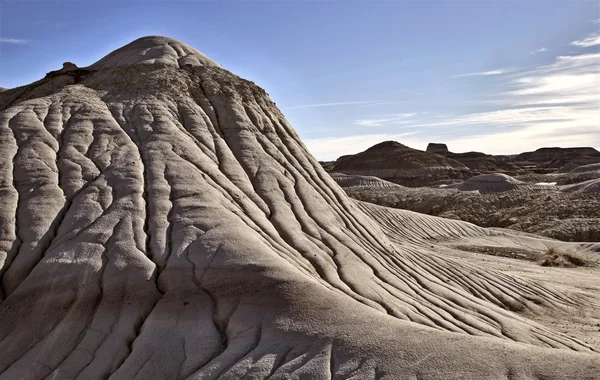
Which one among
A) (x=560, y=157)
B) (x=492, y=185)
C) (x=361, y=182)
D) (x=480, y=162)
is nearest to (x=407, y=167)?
(x=361, y=182)

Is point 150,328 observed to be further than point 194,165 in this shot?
No

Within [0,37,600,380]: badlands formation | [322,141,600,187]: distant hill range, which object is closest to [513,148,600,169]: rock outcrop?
[322,141,600,187]: distant hill range

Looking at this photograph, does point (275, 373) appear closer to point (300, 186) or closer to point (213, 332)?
point (213, 332)

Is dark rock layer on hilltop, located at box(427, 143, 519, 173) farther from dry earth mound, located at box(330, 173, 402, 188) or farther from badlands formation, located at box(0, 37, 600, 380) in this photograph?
badlands formation, located at box(0, 37, 600, 380)

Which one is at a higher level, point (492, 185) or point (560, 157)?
point (560, 157)

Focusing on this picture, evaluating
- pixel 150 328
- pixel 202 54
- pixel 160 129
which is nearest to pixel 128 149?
pixel 160 129

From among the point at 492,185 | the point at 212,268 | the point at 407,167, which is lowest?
the point at 212,268

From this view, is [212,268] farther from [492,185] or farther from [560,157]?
[560,157]
